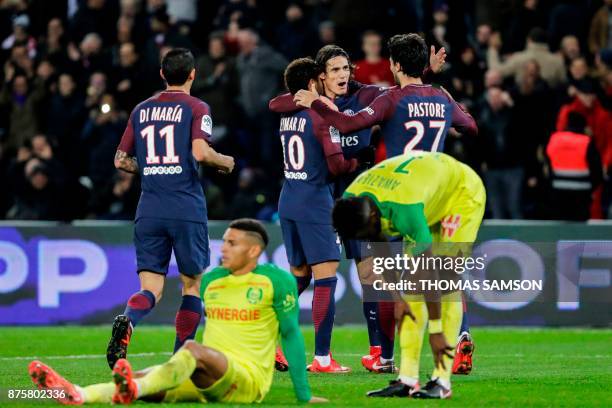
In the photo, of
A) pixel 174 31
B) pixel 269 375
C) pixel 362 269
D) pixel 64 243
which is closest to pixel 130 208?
pixel 64 243

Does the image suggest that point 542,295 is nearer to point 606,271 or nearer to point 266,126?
point 606,271

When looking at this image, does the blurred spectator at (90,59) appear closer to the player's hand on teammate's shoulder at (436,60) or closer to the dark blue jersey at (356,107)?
the dark blue jersey at (356,107)

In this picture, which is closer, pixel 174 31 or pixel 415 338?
pixel 415 338

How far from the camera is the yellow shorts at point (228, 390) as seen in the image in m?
8.81

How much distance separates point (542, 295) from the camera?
16328mm

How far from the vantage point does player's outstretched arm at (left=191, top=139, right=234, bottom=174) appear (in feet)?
35.0

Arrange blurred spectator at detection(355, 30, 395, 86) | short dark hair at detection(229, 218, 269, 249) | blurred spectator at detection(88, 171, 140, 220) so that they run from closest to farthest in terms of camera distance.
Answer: short dark hair at detection(229, 218, 269, 249) → blurred spectator at detection(355, 30, 395, 86) → blurred spectator at detection(88, 171, 140, 220)

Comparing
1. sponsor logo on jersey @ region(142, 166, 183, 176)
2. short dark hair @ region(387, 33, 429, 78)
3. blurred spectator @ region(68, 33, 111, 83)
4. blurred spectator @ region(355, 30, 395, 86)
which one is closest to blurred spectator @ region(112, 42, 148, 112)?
blurred spectator @ region(68, 33, 111, 83)

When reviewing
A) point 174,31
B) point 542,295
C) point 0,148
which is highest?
point 174,31

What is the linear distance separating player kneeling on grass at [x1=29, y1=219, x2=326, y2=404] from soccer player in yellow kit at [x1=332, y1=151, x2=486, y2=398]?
2.32 feet

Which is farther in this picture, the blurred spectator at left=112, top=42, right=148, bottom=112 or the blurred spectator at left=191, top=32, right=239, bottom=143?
the blurred spectator at left=112, top=42, right=148, bottom=112

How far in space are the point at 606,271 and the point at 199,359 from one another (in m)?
8.68

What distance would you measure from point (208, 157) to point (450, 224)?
2.06m

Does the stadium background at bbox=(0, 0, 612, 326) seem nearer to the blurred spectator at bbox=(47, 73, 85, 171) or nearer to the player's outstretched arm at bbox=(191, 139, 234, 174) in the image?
the blurred spectator at bbox=(47, 73, 85, 171)
